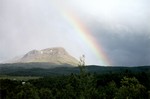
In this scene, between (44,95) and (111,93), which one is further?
(44,95)

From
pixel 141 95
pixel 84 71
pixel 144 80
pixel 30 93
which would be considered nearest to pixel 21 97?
pixel 30 93

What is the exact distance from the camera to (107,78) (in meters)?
163

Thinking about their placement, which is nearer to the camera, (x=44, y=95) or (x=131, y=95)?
(x=131, y=95)

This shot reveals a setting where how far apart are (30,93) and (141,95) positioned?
4750cm

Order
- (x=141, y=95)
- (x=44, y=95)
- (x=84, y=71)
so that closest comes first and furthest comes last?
(x=84, y=71) < (x=141, y=95) < (x=44, y=95)

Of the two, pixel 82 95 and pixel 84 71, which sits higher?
pixel 84 71

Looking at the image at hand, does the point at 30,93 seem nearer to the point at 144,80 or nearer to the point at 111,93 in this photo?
the point at 111,93

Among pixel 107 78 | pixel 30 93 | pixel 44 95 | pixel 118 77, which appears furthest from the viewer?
pixel 107 78

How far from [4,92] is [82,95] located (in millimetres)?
117354

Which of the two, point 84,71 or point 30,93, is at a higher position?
point 84,71

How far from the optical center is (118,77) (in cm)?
15275

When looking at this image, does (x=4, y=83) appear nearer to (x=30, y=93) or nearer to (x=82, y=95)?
(x=30, y=93)

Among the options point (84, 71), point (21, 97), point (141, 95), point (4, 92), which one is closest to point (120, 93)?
point (141, 95)

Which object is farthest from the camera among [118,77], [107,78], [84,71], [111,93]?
[107,78]
